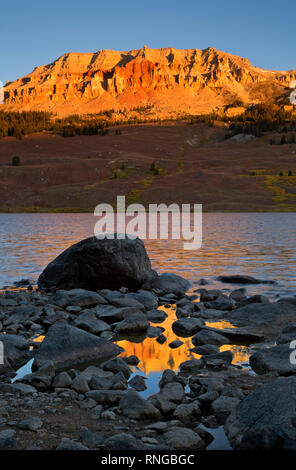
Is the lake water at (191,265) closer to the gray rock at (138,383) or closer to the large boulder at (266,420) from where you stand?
the gray rock at (138,383)

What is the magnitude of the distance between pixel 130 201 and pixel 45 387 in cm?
10657

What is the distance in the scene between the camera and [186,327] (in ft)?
41.8

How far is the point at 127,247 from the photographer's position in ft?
63.0

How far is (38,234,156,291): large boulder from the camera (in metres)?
18.9

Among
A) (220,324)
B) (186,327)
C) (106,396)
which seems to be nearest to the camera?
(106,396)

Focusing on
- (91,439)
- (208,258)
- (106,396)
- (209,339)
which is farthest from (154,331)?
(208,258)

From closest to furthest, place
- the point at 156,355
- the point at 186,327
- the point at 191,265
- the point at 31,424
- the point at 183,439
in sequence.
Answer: the point at 183,439
the point at 31,424
the point at 156,355
the point at 186,327
the point at 191,265

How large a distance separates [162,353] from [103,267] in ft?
27.6

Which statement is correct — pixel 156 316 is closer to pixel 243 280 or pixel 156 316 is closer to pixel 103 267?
pixel 103 267

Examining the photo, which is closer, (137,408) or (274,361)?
(137,408)

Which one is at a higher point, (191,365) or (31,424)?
(31,424)

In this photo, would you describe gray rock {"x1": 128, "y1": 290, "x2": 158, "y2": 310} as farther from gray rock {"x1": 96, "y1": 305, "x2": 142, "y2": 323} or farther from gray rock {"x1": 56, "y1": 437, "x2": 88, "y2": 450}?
Answer: gray rock {"x1": 56, "y1": 437, "x2": 88, "y2": 450}
